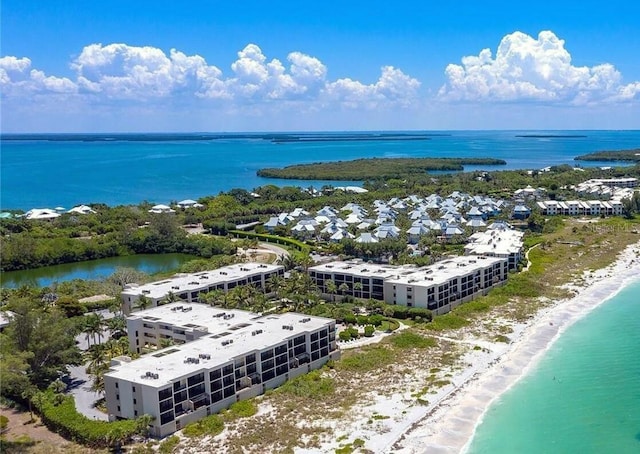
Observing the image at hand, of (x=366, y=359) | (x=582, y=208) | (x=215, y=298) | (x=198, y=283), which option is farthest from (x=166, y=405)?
(x=582, y=208)

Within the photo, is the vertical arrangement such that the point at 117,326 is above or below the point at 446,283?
below

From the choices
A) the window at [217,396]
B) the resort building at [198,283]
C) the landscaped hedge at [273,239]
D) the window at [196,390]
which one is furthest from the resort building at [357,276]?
the window at [196,390]

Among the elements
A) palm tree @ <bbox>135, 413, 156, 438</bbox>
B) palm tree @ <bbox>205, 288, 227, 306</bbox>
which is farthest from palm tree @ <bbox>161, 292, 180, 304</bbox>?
palm tree @ <bbox>135, 413, 156, 438</bbox>

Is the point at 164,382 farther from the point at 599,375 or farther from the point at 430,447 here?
the point at 599,375

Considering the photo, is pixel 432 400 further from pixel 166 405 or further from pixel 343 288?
pixel 343 288

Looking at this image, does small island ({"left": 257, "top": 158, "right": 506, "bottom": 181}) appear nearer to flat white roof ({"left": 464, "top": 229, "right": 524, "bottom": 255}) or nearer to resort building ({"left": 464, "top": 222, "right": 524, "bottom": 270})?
flat white roof ({"left": 464, "top": 229, "right": 524, "bottom": 255})

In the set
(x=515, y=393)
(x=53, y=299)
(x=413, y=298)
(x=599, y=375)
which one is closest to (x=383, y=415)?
(x=515, y=393)
